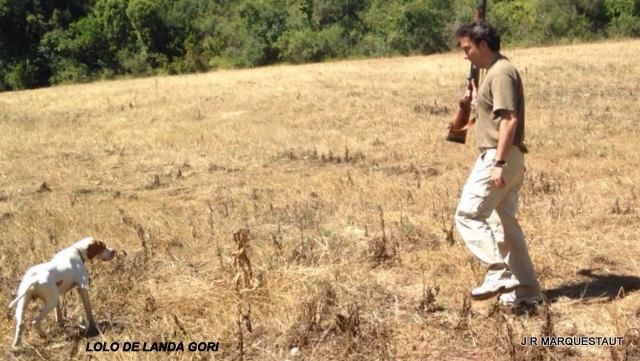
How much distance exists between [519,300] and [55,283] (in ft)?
8.85

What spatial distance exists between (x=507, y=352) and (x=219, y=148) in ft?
25.3

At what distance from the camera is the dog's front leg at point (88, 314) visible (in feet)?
13.6

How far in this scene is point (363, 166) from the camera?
8992 millimetres

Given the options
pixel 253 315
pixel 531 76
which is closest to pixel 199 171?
pixel 253 315

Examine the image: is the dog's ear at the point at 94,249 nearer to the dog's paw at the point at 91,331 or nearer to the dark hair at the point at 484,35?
the dog's paw at the point at 91,331

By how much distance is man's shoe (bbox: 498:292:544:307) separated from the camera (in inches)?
170

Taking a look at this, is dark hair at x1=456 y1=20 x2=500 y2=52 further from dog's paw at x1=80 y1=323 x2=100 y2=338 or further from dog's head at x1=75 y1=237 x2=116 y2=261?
dog's paw at x1=80 y1=323 x2=100 y2=338

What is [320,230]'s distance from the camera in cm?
616

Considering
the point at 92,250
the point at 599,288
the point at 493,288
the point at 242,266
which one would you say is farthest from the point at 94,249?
the point at 599,288

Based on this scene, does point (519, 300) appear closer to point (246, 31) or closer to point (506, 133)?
point (506, 133)

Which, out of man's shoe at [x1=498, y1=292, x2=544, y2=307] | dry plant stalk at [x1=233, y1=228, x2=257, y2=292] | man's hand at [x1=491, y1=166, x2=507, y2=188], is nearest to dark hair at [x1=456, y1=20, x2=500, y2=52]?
man's hand at [x1=491, y1=166, x2=507, y2=188]

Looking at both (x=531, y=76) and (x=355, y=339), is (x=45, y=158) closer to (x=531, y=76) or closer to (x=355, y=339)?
(x=355, y=339)

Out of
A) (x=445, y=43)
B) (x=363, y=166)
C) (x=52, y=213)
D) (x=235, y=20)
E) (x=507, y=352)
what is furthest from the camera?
(x=235, y=20)

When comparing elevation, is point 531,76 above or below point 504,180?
below
